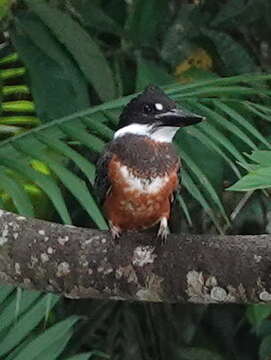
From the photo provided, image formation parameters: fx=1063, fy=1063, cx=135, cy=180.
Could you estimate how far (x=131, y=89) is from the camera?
330 cm

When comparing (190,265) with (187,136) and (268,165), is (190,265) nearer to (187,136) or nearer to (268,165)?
(268,165)

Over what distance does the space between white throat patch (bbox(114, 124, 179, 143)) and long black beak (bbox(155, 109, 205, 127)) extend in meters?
0.03

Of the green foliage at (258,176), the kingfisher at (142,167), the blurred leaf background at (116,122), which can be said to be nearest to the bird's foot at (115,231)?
the kingfisher at (142,167)

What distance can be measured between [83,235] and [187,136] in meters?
0.94

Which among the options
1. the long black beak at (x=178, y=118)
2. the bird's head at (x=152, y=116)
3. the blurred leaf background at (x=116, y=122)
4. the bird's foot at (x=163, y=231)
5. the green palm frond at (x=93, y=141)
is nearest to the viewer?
the bird's foot at (x=163, y=231)

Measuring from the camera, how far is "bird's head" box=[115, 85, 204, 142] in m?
2.23

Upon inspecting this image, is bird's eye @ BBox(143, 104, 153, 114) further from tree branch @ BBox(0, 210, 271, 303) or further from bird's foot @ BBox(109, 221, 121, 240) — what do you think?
tree branch @ BBox(0, 210, 271, 303)

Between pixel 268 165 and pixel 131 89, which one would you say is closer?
pixel 268 165

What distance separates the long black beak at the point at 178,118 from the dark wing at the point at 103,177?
0.14 m

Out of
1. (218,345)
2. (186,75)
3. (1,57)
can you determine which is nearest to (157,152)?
(186,75)

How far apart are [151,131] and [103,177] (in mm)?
144

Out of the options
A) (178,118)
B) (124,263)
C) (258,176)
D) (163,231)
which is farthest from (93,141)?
(258,176)

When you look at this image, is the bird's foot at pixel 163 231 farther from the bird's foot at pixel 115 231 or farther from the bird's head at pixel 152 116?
the bird's head at pixel 152 116

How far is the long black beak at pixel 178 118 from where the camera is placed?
2.13 meters
